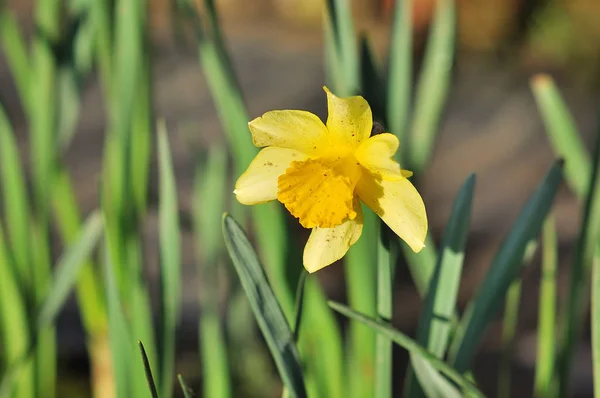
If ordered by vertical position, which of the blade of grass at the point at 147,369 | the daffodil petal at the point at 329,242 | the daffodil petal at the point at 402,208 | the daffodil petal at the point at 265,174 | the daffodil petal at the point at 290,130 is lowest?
the blade of grass at the point at 147,369

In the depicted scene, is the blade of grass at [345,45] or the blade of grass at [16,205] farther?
the blade of grass at [16,205]

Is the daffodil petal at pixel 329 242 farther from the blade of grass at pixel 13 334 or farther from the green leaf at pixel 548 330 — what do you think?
the blade of grass at pixel 13 334

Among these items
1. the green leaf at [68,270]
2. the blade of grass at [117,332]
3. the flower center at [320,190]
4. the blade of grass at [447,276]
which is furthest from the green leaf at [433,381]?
the green leaf at [68,270]

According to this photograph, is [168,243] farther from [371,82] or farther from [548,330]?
[548,330]

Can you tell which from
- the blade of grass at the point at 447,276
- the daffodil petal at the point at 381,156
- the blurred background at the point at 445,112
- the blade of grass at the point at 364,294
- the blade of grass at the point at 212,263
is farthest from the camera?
the blurred background at the point at 445,112

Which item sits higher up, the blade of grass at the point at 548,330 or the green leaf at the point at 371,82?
the green leaf at the point at 371,82

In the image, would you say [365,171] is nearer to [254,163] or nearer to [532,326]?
[254,163]

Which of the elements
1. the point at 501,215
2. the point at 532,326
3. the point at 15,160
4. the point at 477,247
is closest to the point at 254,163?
the point at 15,160
